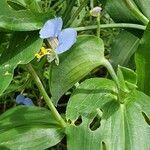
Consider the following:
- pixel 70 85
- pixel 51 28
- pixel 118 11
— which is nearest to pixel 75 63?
pixel 70 85

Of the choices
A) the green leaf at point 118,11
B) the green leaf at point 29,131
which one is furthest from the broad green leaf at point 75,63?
the green leaf at point 118,11

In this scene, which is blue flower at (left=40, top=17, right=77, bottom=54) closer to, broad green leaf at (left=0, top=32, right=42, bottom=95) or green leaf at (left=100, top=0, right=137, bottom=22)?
broad green leaf at (left=0, top=32, right=42, bottom=95)

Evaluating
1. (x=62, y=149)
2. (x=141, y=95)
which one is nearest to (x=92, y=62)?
(x=141, y=95)

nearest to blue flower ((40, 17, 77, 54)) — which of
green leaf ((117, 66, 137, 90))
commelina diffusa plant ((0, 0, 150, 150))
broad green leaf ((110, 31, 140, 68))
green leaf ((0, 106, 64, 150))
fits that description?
commelina diffusa plant ((0, 0, 150, 150))

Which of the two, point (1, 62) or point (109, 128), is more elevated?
point (1, 62)

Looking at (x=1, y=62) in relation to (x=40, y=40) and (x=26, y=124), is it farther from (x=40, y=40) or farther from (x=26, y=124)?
(x=26, y=124)

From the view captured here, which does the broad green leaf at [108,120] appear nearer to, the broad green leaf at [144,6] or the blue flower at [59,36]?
the blue flower at [59,36]

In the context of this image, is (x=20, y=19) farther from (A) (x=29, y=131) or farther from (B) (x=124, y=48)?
(B) (x=124, y=48)
